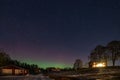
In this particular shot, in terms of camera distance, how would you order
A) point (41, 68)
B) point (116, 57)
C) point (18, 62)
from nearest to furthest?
point (116, 57), point (18, 62), point (41, 68)

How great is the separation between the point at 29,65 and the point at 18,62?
1041 cm

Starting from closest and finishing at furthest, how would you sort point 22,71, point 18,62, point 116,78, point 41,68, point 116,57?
point 116,78 < point 116,57 < point 22,71 < point 18,62 < point 41,68

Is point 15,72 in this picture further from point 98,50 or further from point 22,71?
point 98,50

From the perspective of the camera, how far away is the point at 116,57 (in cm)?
12381

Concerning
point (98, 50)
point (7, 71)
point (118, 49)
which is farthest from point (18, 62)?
point (118, 49)

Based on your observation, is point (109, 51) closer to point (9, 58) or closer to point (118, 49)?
point (118, 49)

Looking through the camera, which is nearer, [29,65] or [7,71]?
[7,71]

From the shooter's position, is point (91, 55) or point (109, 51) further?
point (91, 55)

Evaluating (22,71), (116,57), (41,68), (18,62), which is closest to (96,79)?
(116,57)

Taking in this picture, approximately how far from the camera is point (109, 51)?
12950cm

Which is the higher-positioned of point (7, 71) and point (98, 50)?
point (98, 50)

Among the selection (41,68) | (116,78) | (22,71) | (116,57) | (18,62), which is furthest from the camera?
(41,68)

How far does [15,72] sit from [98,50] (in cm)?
4071

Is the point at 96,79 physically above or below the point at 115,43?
below
